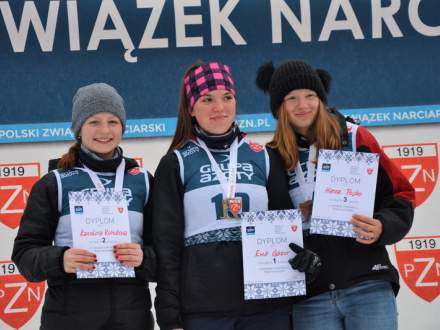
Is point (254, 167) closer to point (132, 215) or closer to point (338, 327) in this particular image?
point (132, 215)

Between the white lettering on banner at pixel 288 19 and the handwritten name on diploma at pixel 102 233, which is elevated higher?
the white lettering on banner at pixel 288 19

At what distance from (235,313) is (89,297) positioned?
1.65 ft

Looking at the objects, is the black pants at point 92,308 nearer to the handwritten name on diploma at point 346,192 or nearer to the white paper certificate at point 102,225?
the white paper certificate at point 102,225

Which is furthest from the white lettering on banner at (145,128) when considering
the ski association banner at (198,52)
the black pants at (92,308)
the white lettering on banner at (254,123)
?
the black pants at (92,308)

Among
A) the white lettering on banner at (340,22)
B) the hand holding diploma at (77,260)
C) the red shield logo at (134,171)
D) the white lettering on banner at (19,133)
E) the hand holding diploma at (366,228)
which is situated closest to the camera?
the hand holding diploma at (77,260)

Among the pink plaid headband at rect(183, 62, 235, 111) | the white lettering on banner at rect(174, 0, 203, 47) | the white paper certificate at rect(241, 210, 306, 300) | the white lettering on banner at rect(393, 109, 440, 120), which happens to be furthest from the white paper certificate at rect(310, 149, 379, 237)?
the white lettering on banner at rect(174, 0, 203, 47)

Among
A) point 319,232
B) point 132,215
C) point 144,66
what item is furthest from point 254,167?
point 144,66

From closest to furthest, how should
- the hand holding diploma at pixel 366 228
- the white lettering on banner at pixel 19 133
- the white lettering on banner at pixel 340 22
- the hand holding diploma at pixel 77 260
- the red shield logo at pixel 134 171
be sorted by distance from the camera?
the hand holding diploma at pixel 77 260
the hand holding diploma at pixel 366 228
the red shield logo at pixel 134 171
the white lettering on banner at pixel 19 133
the white lettering on banner at pixel 340 22

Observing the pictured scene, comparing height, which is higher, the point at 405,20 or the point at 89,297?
the point at 405,20

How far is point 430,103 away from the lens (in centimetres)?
394

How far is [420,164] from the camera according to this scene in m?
3.99

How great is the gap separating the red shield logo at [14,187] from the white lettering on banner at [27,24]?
2.35 feet

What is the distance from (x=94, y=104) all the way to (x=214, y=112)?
17.5 inches

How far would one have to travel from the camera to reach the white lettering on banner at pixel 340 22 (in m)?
3.93
